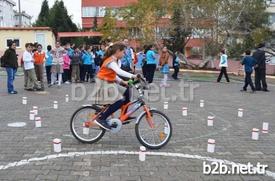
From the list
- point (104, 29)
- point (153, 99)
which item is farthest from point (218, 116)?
point (104, 29)

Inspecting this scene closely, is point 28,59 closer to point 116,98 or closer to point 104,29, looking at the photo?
point 116,98

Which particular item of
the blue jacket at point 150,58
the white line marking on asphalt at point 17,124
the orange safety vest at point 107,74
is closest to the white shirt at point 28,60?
the blue jacket at point 150,58

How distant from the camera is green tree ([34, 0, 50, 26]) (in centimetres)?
6785

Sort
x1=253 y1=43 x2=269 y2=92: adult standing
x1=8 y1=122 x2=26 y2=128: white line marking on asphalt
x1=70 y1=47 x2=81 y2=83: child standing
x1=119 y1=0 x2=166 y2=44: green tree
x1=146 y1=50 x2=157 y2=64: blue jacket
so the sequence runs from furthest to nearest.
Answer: x1=119 y1=0 x2=166 y2=44: green tree
x1=70 y1=47 x2=81 y2=83: child standing
x1=146 y1=50 x2=157 y2=64: blue jacket
x1=253 y1=43 x2=269 y2=92: adult standing
x1=8 y1=122 x2=26 y2=128: white line marking on asphalt

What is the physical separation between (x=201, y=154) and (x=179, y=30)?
29240 mm

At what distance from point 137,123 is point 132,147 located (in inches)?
17.0

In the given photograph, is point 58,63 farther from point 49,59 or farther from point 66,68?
point 66,68

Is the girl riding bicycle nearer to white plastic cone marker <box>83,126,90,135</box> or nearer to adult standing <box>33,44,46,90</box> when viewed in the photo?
white plastic cone marker <box>83,126,90,135</box>

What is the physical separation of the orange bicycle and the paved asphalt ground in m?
0.18

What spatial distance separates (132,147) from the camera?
738 cm

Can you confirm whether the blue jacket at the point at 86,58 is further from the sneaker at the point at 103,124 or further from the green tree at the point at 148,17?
the green tree at the point at 148,17

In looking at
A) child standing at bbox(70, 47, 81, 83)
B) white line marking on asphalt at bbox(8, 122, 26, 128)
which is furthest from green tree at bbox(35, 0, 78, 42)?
white line marking on asphalt at bbox(8, 122, 26, 128)

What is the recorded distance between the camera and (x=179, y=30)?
116 feet

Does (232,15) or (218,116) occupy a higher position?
(232,15)
